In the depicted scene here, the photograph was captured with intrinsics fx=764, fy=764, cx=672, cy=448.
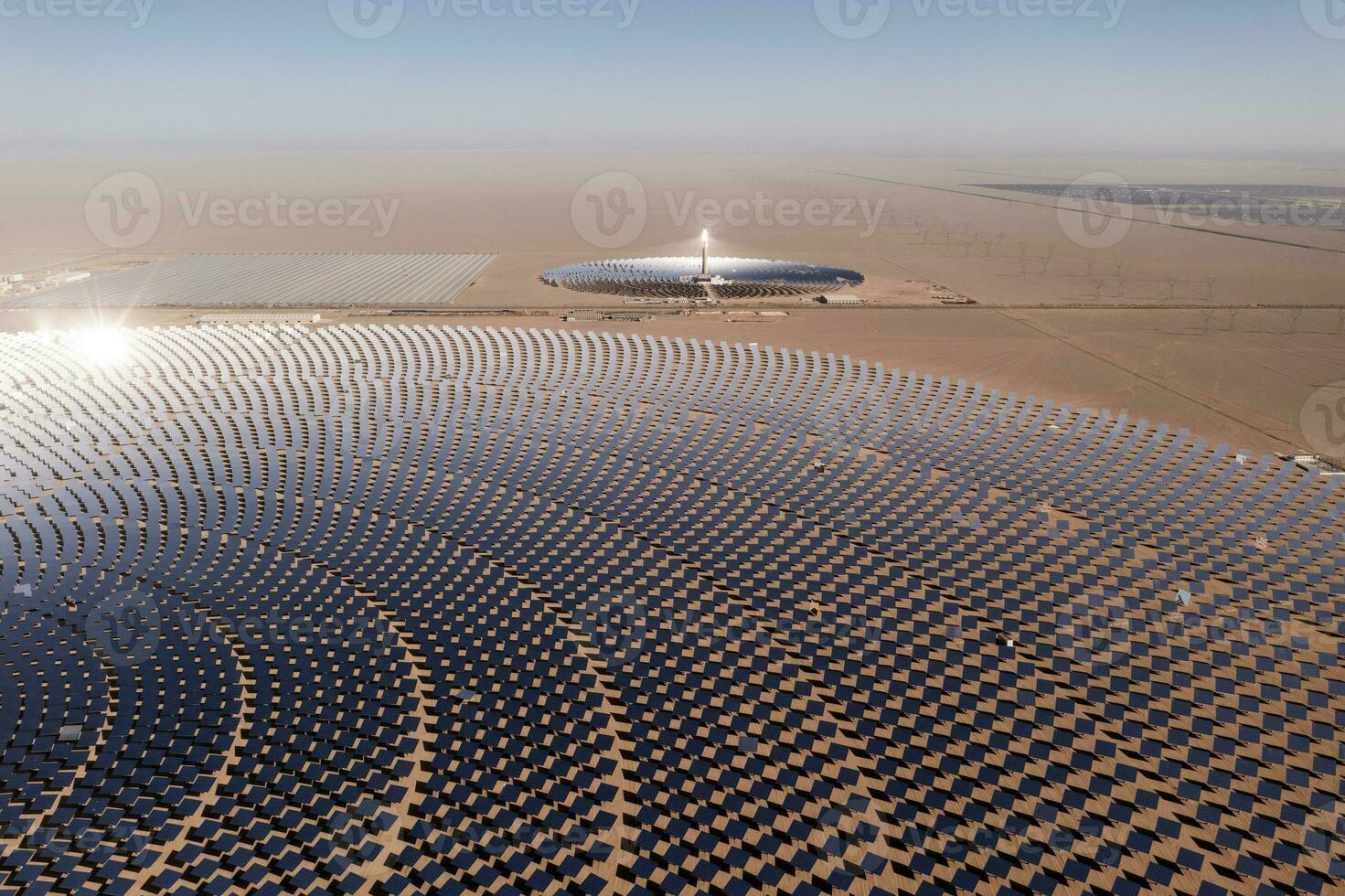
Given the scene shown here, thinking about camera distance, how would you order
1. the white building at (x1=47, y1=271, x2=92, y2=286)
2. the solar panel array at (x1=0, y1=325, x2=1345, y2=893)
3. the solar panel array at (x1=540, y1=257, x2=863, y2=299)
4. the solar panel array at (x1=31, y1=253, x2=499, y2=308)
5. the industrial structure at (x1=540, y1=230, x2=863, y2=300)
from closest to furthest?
1. the solar panel array at (x1=0, y1=325, x2=1345, y2=893)
2. the industrial structure at (x1=540, y1=230, x2=863, y2=300)
3. the solar panel array at (x1=540, y1=257, x2=863, y2=299)
4. the solar panel array at (x1=31, y1=253, x2=499, y2=308)
5. the white building at (x1=47, y1=271, x2=92, y2=286)

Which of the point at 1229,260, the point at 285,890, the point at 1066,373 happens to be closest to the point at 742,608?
the point at 285,890

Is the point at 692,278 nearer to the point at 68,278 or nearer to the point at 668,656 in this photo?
the point at 668,656

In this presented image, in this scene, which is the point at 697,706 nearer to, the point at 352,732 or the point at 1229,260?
the point at 352,732

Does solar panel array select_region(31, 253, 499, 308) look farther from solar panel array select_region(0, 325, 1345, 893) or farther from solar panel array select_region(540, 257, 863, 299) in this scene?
solar panel array select_region(0, 325, 1345, 893)

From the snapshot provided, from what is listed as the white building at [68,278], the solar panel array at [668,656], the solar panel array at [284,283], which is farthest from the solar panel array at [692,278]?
the white building at [68,278]

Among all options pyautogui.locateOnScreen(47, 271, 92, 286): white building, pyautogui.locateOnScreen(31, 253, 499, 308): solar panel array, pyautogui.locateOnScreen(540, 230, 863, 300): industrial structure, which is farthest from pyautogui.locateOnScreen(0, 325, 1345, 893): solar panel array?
pyautogui.locateOnScreen(47, 271, 92, 286): white building

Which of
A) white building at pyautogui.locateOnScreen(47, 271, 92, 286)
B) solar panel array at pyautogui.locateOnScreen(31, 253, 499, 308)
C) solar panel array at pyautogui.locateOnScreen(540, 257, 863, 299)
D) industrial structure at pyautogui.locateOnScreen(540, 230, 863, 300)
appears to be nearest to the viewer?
industrial structure at pyautogui.locateOnScreen(540, 230, 863, 300)

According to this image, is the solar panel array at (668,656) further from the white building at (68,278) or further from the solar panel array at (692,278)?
the white building at (68,278)
